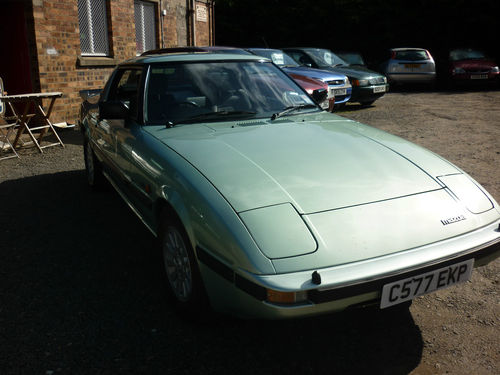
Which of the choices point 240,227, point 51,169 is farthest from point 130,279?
point 51,169

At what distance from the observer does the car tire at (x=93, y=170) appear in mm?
5165

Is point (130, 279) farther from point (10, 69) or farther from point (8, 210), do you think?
point (10, 69)

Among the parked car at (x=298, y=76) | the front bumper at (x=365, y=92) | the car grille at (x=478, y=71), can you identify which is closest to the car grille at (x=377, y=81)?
the front bumper at (x=365, y=92)

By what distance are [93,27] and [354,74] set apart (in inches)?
253

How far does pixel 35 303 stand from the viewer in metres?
3.04

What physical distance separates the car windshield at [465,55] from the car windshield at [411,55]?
158 cm

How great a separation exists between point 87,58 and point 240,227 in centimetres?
944

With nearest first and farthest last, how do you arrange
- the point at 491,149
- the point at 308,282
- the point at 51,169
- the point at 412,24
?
1. the point at 308,282
2. the point at 51,169
3. the point at 491,149
4. the point at 412,24

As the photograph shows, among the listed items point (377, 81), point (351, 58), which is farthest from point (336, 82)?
point (351, 58)

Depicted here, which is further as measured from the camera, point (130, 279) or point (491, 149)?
point (491, 149)

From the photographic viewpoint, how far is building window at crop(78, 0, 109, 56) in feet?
34.4

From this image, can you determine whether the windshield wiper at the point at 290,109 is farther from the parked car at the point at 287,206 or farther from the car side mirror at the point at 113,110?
the car side mirror at the point at 113,110

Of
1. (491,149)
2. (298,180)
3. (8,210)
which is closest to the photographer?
(298,180)

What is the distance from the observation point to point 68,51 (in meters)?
9.84
